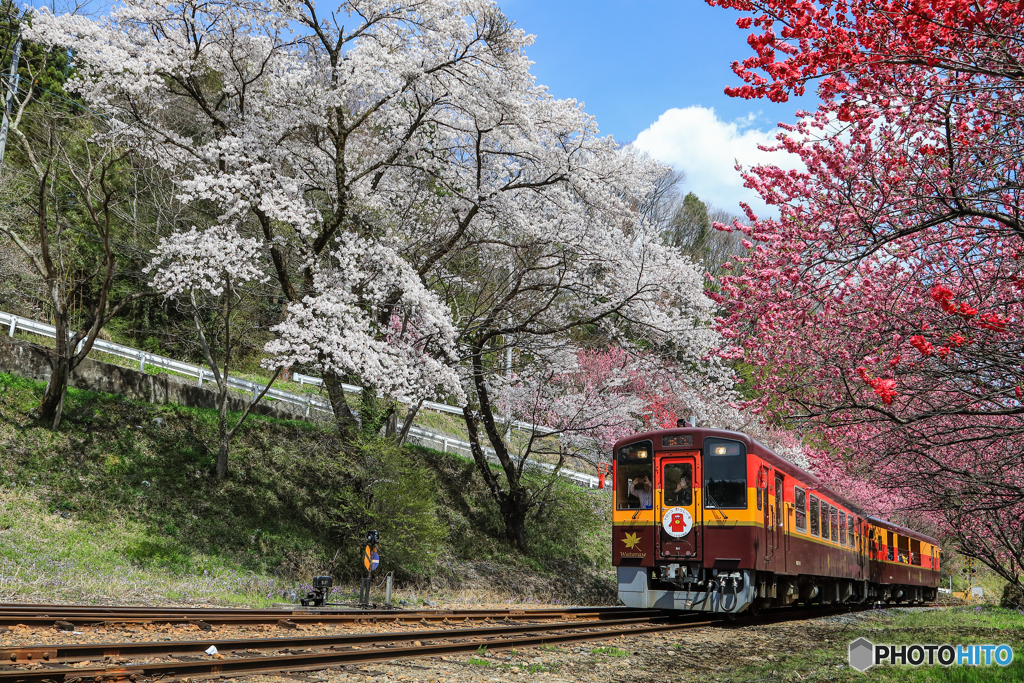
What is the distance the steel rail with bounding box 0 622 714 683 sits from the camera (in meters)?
4.86

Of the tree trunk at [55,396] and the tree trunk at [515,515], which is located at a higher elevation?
the tree trunk at [55,396]

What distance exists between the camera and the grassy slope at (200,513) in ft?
40.3

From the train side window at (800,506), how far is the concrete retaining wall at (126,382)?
41.4ft

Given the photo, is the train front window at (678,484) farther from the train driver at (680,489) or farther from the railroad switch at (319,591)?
the railroad switch at (319,591)

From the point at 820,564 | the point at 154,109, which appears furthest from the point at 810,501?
the point at 154,109

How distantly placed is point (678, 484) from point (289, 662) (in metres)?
7.42

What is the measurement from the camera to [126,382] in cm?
1745

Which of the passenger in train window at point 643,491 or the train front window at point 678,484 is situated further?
the passenger in train window at point 643,491

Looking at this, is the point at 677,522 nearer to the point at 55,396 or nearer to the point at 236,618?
the point at 236,618

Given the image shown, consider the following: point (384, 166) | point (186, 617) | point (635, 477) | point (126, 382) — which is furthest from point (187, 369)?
point (186, 617)

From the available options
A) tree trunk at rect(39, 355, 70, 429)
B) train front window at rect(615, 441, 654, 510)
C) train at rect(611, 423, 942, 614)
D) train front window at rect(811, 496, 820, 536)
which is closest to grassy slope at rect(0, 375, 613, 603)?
tree trunk at rect(39, 355, 70, 429)

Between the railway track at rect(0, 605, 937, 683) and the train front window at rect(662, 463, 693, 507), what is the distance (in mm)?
2795

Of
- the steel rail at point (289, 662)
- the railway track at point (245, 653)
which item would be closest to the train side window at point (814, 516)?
the railway track at point (245, 653)

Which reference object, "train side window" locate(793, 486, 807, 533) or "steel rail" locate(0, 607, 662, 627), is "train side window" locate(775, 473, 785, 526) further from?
"steel rail" locate(0, 607, 662, 627)
